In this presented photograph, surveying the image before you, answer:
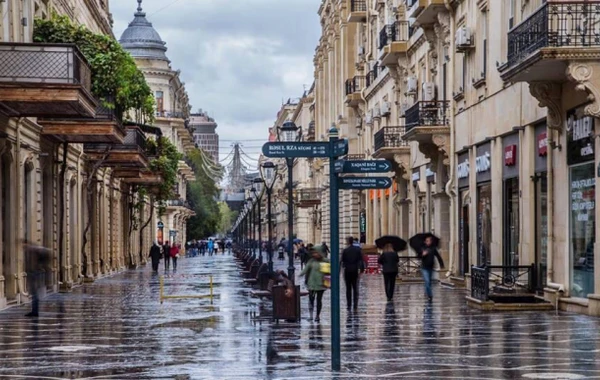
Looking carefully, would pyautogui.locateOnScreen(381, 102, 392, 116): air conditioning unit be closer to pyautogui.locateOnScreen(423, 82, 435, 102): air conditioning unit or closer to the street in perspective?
the street in perspective

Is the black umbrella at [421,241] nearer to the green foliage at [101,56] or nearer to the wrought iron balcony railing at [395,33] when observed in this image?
the green foliage at [101,56]

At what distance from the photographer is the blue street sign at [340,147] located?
13781mm

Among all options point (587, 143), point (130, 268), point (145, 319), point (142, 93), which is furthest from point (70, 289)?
point (130, 268)

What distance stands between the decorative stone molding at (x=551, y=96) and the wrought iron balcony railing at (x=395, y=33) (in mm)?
21646

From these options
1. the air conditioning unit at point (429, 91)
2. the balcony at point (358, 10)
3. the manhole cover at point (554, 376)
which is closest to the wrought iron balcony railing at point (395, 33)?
the air conditioning unit at point (429, 91)

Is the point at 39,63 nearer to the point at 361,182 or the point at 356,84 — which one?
the point at 361,182

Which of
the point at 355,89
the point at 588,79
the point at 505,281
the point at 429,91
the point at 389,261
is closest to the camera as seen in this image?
the point at 588,79

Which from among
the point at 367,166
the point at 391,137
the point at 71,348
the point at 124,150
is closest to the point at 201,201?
the point at 391,137

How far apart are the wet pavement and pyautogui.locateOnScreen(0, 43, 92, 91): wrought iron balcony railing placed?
490cm

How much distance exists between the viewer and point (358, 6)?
2488 inches

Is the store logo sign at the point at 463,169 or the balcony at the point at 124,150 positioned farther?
the balcony at the point at 124,150

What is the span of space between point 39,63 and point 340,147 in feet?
44.0

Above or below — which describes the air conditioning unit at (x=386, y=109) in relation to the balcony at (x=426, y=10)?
below

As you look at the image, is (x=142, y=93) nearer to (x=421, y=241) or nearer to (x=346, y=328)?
(x=421, y=241)
